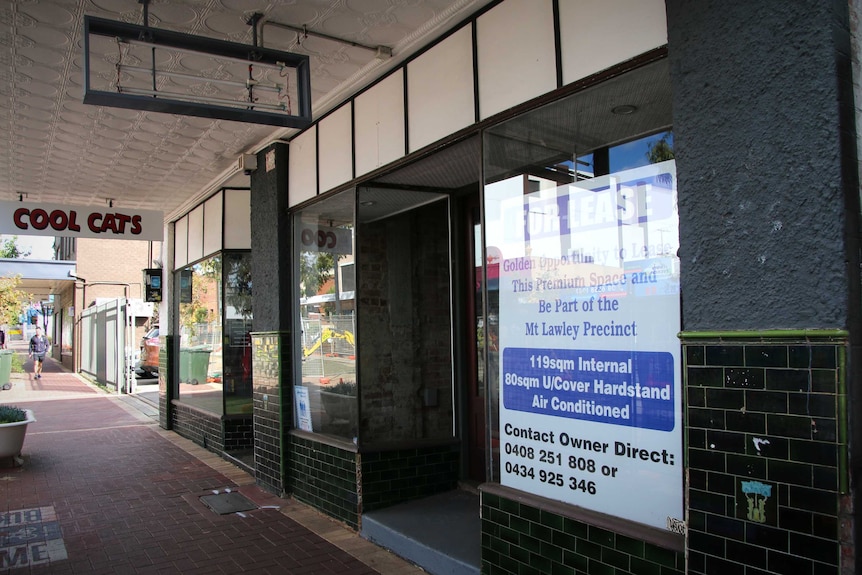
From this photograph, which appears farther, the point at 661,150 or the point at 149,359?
the point at 149,359

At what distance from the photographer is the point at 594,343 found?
Answer: 3.49 m

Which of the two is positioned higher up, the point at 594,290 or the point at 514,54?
the point at 514,54

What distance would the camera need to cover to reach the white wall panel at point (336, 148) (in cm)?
592

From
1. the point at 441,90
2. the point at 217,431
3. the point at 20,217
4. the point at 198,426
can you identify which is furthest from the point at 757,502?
the point at 198,426

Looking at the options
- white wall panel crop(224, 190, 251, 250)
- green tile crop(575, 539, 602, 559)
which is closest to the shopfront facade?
green tile crop(575, 539, 602, 559)

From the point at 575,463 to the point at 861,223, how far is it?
1.87 meters

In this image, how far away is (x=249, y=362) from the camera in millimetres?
9359

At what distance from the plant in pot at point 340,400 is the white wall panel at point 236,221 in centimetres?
354

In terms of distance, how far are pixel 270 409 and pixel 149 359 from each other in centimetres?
1745

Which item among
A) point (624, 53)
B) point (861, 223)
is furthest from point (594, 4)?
point (861, 223)

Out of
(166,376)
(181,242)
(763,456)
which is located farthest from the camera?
(166,376)

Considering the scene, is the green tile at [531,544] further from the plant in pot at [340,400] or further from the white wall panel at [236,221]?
the white wall panel at [236,221]

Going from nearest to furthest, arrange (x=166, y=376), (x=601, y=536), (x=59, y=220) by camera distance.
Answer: (x=601, y=536) → (x=59, y=220) → (x=166, y=376)

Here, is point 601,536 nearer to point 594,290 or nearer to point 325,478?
point 594,290
